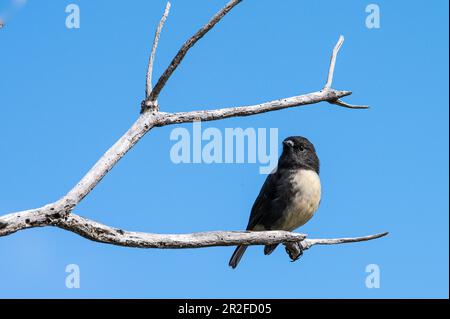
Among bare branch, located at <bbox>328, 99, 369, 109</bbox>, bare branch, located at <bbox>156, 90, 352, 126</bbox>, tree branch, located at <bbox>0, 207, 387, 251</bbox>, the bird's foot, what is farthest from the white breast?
bare branch, located at <bbox>156, 90, 352, 126</bbox>

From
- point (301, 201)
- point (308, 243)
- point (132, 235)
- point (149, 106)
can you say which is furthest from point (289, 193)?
point (132, 235)

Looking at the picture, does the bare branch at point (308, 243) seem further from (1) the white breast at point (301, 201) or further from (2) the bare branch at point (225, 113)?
(2) the bare branch at point (225, 113)

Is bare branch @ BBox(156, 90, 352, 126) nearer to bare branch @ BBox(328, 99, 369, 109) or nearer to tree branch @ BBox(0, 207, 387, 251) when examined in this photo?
bare branch @ BBox(328, 99, 369, 109)

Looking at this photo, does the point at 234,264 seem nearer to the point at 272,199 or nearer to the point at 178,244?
the point at 272,199

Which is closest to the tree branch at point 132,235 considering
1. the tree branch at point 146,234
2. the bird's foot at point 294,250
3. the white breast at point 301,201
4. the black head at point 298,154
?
the tree branch at point 146,234

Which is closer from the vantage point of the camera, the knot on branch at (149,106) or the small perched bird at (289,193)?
the knot on branch at (149,106)

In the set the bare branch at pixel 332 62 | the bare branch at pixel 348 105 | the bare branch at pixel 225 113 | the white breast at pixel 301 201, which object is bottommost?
the white breast at pixel 301 201

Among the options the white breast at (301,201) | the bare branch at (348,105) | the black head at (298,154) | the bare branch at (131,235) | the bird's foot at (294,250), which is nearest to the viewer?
the bare branch at (131,235)

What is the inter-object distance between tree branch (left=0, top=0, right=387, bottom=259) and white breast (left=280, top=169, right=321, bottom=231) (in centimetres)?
105

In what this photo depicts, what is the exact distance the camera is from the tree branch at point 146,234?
6.02 m

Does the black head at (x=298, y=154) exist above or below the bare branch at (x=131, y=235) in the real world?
above

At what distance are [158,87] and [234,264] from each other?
9.93 ft

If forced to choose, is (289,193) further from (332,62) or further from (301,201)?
(332,62)
